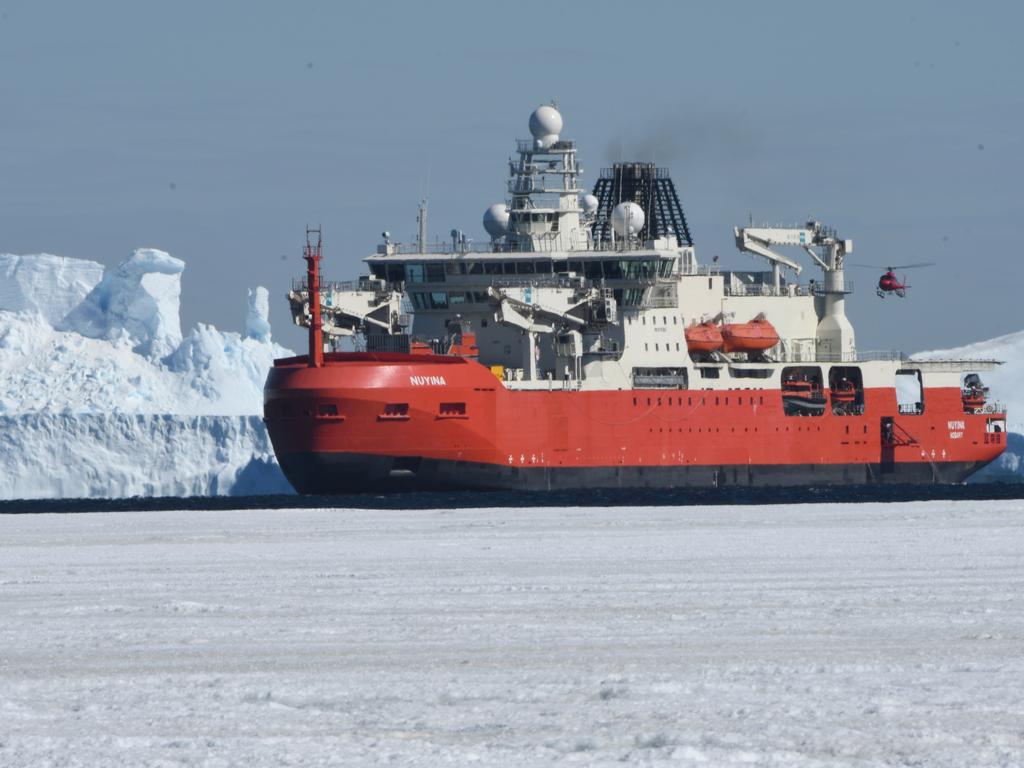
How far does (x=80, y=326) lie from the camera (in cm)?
6919

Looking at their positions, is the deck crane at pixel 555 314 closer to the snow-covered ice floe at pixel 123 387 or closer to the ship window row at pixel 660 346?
the ship window row at pixel 660 346

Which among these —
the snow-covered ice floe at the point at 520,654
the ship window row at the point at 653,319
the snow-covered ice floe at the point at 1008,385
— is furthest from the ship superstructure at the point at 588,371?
the snow-covered ice floe at the point at 520,654

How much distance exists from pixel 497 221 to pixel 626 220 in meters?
3.62

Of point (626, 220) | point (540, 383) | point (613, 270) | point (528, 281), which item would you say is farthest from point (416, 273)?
point (626, 220)

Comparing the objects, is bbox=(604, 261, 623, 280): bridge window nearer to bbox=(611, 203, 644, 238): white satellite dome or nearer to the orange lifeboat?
bbox=(611, 203, 644, 238): white satellite dome

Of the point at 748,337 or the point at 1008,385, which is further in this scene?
the point at 1008,385

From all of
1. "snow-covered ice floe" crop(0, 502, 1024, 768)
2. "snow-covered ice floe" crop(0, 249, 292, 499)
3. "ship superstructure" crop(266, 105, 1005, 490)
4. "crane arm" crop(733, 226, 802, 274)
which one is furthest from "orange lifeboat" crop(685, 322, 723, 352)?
"snow-covered ice floe" crop(0, 502, 1024, 768)

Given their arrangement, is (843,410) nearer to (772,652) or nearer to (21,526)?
(21,526)

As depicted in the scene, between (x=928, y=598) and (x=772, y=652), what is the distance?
10.9 feet

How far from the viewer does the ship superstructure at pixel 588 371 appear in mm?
42844

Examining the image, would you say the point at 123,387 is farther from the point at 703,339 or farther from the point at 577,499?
the point at 577,499

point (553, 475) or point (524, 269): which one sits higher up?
point (524, 269)

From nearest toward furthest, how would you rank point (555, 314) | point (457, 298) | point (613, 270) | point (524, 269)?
point (555, 314) → point (524, 269) → point (457, 298) → point (613, 270)

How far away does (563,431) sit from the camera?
46.4 m
